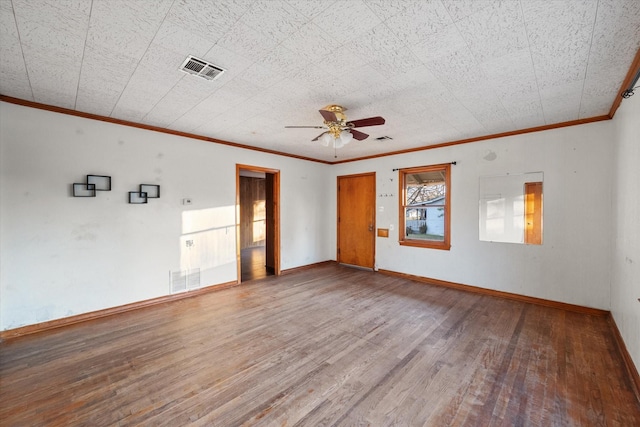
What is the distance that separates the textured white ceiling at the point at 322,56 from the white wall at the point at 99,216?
1.45 ft

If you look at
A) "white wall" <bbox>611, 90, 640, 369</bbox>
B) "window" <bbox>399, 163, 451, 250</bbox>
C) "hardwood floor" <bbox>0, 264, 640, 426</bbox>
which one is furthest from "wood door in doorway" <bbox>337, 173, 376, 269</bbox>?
"white wall" <bbox>611, 90, 640, 369</bbox>

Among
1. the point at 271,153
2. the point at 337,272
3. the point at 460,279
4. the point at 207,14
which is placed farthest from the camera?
the point at 337,272

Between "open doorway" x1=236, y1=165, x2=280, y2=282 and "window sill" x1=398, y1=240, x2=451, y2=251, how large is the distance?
2735 millimetres

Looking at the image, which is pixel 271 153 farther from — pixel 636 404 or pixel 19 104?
pixel 636 404

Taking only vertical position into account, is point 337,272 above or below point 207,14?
below

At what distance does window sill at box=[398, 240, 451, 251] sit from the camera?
187 inches

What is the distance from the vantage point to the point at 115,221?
3537 mm

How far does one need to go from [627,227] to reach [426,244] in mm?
2676

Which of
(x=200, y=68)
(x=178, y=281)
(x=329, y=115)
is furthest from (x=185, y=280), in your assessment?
(x=329, y=115)

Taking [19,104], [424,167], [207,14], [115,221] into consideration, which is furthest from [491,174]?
[19,104]

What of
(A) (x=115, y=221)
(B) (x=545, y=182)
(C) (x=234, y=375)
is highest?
(B) (x=545, y=182)

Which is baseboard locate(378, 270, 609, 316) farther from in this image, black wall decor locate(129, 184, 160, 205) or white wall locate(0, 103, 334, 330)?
black wall decor locate(129, 184, 160, 205)

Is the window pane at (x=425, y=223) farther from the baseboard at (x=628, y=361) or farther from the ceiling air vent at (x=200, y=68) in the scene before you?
the ceiling air vent at (x=200, y=68)

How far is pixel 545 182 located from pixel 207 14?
466 cm
